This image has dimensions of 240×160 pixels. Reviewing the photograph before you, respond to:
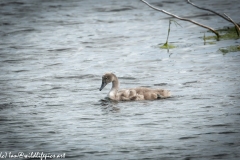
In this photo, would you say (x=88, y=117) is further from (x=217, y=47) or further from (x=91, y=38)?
(x=91, y=38)

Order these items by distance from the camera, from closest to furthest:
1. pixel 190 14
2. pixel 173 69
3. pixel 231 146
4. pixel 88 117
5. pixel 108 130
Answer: pixel 231 146 → pixel 108 130 → pixel 88 117 → pixel 173 69 → pixel 190 14

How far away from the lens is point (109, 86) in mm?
20844

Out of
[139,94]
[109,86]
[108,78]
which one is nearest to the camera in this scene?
[139,94]

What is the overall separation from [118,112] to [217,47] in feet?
28.4

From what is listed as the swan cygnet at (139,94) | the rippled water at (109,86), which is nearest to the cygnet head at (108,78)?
the rippled water at (109,86)

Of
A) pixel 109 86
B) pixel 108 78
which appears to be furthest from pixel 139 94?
pixel 109 86

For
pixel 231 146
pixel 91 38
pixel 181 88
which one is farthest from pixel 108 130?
pixel 91 38

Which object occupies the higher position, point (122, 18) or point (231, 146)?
point (231, 146)

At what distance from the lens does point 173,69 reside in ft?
72.5

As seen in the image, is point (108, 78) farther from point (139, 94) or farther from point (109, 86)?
point (109, 86)

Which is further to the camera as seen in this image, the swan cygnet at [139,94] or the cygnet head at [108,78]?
the cygnet head at [108,78]

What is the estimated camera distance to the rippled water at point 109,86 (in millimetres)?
14609

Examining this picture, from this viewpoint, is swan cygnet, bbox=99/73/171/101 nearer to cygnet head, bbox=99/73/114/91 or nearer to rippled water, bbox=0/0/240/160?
rippled water, bbox=0/0/240/160

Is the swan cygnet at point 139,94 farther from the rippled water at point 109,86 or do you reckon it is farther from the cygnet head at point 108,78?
the cygnet head at point 108,78
